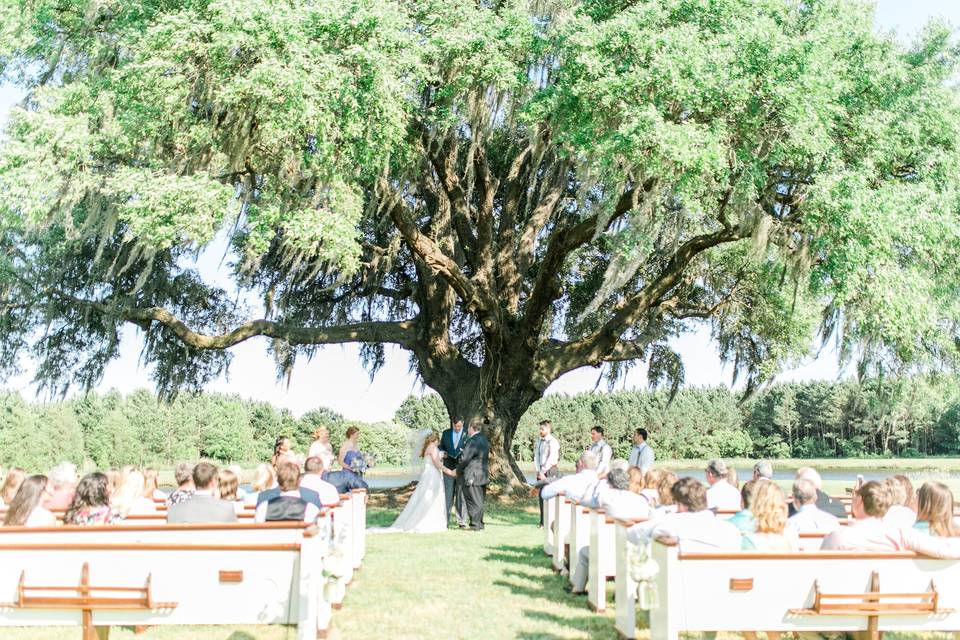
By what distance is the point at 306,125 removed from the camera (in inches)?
423

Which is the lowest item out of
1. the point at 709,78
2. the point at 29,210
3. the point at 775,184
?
the point at 29,210

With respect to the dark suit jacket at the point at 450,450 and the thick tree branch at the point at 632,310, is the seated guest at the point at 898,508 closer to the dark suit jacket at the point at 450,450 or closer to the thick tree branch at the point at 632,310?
the thick tree branch at the point at 632,310

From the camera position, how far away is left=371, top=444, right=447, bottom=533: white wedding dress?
11898 mm

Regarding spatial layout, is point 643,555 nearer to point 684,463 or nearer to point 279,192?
point 279,192

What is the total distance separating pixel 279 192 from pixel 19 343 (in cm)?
795

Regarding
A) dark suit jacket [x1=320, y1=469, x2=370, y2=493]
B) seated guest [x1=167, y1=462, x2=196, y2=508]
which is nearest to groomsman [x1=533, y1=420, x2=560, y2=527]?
dark suit jacket [x1=320, y1=469, x2=370, y2=493]

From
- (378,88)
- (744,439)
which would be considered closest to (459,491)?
(378,88)

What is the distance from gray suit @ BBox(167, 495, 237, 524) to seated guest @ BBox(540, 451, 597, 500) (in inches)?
130

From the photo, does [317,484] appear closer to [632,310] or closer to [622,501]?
[622,501]

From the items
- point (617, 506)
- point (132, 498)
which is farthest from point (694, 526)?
point (132, 498)

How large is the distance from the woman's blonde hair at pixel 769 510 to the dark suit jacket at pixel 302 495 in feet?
10.6

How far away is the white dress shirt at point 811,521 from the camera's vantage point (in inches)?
235

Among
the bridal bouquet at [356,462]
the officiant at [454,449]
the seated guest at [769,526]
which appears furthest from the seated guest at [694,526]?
the officiant at [454,449]

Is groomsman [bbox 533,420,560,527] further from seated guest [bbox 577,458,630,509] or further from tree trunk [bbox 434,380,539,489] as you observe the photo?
tree trunk [bbox 434,380,539,489]
